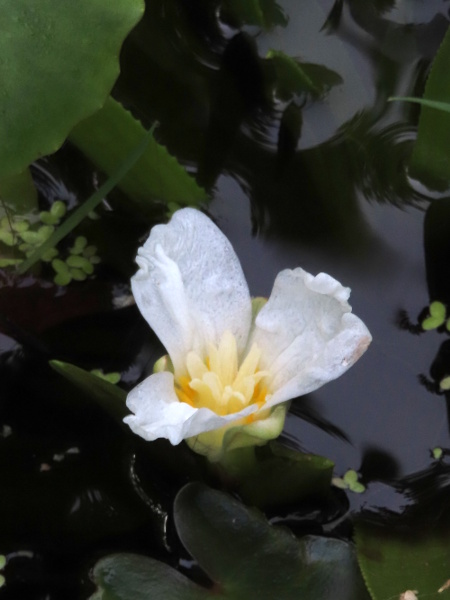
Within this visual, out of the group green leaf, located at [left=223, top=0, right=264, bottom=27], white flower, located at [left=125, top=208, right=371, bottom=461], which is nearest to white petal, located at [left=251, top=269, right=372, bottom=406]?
white flower, located at [left=125, top=208, right=371, bottom=461]

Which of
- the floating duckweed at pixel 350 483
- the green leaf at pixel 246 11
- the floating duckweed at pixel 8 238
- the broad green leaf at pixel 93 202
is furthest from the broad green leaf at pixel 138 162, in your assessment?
the floating duckweed at pixel 350 483

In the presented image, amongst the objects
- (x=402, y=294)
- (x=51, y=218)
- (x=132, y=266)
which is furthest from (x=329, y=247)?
(x=51, y=218)

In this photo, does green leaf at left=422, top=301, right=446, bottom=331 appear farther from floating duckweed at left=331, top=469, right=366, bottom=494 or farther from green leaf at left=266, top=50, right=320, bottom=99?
green leaf at left=266, top=50, right=320, bottom=99

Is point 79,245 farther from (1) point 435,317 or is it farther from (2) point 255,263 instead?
(1) point 435,317

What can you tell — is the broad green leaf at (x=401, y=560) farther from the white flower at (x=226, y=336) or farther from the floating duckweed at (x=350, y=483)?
the white flower at (x=226, y=336)

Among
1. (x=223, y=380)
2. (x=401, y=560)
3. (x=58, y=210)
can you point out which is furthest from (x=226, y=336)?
(x=58, y=210)

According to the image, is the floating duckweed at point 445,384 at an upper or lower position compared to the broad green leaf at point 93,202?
lower
